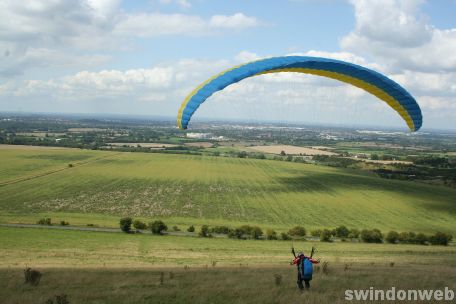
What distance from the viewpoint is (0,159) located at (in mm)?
76938

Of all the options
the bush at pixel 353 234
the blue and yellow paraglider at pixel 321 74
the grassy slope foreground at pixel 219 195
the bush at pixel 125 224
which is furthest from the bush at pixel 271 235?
the blue and yellow paraglider at pixel 321 74

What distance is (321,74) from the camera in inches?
1054

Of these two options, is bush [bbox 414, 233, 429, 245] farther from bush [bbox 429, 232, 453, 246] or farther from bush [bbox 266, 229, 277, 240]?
bush [bbox 266, 229, 277, 240]

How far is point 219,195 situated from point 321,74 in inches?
989

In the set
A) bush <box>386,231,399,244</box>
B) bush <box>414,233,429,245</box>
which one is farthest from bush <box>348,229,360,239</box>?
bush <box>414,233,429,245</box>

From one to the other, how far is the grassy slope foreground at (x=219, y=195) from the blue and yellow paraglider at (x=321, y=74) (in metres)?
13.8

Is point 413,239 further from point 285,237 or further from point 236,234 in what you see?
point 236,234

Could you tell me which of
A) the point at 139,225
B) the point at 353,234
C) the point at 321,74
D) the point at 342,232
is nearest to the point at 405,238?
the point at 353,234

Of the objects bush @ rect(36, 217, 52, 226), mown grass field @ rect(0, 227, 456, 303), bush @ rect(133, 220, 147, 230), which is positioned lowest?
bush @ rect(36, 217, 52, 226)

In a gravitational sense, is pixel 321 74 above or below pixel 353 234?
above

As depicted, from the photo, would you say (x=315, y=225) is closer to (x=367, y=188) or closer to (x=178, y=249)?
(x=178, y=249)

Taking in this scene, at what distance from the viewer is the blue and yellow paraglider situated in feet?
65.0

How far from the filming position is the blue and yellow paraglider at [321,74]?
65.0 feet

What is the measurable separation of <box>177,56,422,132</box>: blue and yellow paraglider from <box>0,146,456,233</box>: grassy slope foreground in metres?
13.8
